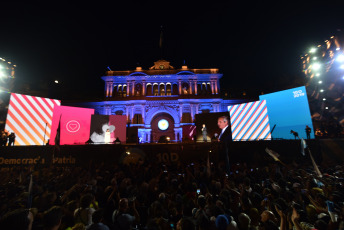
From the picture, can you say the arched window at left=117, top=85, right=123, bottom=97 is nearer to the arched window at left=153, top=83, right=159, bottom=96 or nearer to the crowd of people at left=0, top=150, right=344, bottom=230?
the arched window at left=153, top=83, right=159, bottom=96

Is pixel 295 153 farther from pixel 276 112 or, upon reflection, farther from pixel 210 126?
pixel 210 126

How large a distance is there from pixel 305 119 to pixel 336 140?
3229 mm

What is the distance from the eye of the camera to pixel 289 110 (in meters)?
19.3

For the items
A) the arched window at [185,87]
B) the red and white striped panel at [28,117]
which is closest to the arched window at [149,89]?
the arched window at [185,87]

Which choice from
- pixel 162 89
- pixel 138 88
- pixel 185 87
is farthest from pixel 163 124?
pixel 138 88

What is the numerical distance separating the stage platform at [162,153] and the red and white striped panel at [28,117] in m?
4.17

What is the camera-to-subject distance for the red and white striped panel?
59.2 ft

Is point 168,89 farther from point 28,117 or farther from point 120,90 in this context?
point 28,117

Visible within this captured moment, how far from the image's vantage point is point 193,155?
15648mm

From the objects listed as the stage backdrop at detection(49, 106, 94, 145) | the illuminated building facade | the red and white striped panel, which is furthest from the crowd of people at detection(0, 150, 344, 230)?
the illuminated building facade

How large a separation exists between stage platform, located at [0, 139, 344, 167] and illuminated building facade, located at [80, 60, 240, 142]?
16.3 metres

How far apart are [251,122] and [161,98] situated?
1821 cm

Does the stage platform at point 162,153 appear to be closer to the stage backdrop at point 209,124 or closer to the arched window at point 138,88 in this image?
the stage backdrop at point 209,124

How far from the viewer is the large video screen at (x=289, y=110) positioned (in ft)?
59.9
